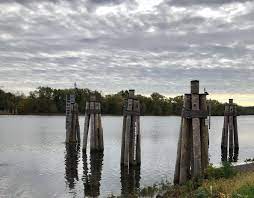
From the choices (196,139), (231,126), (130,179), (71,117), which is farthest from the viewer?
(71,117)

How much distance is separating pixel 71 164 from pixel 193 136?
15.2 m

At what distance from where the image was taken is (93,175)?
26047 millimetres

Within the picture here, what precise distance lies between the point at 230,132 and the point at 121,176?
59.3 feet

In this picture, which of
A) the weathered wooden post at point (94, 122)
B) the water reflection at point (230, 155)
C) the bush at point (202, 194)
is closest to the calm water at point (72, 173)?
the water reflection at point (230, 155)

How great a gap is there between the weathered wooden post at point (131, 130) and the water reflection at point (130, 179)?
19.3 inches

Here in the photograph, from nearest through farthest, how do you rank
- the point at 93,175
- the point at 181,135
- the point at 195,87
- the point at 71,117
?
1. the point at 195,87
2. the point at 181,135
3. the point at 93,175
4. the point at 71,117

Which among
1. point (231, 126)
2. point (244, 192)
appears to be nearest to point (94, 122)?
point (231, 126)

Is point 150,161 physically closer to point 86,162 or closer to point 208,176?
point 86,162

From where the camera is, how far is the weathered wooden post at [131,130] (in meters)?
25.9

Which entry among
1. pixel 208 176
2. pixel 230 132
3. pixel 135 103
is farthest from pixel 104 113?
pixel 208 176

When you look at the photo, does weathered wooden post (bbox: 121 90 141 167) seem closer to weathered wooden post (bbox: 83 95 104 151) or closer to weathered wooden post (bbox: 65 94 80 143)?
weathered wooden post (bbox: 83 95 104 151)

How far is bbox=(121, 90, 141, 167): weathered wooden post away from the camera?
25.9 m

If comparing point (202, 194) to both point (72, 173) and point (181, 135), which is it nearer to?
point (181, 135)

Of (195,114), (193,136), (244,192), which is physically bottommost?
(244,192)
